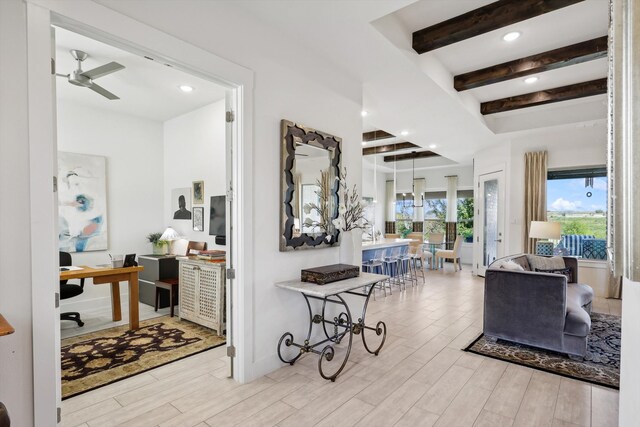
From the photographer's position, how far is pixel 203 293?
4020 millimetres

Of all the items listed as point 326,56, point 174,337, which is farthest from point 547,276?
point 174,337

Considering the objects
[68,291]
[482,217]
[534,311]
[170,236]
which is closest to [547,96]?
[482,217]

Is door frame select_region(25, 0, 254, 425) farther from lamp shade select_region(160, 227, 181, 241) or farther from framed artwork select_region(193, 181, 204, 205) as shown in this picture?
lamp shade select_region(160, 227, 181, 241)

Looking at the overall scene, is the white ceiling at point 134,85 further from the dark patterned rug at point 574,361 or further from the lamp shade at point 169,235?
the dark patterned rug at point 574,361

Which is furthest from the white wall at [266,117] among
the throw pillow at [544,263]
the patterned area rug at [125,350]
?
the throw pillow at [544,263]

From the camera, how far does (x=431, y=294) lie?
6.05 metres

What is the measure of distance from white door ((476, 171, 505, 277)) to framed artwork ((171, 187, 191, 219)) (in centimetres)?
639

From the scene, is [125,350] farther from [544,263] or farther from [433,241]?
[433,241]

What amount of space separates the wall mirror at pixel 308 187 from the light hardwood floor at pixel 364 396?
1.20 metres

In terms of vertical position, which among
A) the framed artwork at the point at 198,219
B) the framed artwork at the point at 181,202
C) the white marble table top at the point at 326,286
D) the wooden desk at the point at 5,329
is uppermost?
the framed artwork at the point at 181,202

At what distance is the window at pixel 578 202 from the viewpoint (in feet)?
20.0

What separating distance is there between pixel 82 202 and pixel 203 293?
2.60 m

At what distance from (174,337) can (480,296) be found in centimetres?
504

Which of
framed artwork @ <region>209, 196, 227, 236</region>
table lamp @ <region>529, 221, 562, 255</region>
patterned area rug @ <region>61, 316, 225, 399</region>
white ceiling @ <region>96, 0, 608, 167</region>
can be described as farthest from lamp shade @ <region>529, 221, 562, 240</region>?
patterned area rug @ <region>61, 316, 225, 399</region>
